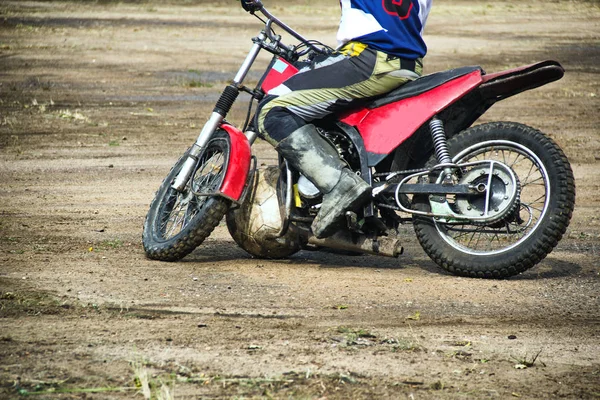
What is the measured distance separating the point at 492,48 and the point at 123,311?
19217 millimetres

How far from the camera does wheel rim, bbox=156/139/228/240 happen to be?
6.95m

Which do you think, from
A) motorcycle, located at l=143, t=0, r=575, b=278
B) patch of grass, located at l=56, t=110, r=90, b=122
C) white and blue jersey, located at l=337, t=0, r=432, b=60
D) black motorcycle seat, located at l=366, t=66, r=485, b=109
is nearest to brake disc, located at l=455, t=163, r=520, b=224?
motorcycle, located at l=143, t=0, r=575, b=278

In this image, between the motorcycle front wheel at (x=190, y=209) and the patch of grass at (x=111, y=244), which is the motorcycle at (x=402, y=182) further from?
the patch of grass at (x=111, y=244)

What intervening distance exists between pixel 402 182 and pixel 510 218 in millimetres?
700

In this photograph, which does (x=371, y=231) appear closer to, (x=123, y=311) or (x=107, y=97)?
(x=123, y=311)

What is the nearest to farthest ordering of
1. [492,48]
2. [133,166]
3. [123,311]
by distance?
1. [123,311]
2. [133,166]
3. [492,48]

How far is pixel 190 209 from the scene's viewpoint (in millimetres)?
7113

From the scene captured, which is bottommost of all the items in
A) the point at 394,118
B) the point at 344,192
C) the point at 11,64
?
the point at 11,64

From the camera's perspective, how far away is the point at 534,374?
188 inches

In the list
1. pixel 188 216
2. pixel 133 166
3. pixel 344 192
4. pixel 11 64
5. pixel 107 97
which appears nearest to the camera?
pixel 344 192

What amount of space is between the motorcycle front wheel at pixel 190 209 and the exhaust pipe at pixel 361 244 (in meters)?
0.69

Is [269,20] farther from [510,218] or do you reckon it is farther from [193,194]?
[510,218]

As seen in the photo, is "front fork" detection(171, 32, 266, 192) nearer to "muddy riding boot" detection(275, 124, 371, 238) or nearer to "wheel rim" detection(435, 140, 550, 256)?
"muddy riding boot" detection(275, 124, 371, 238)

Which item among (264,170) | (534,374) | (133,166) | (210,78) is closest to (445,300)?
(534,374)
